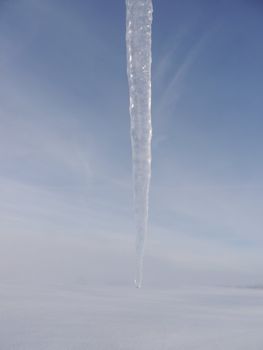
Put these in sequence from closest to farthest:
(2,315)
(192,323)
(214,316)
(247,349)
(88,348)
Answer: (88,348) < (247,349) < (2,315) < (192,323) < (214,316)

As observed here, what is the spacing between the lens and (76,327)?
13.8 meters

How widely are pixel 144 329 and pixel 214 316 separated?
767cm

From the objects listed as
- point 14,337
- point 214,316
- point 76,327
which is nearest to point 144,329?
point 76,327

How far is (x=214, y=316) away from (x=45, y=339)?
1173 cm

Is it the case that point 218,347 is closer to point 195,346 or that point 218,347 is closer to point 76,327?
point 195,346

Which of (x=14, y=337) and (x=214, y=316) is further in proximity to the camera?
(x=214, y=316)

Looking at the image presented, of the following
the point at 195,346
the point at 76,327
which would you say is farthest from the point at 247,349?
the point at 76,327

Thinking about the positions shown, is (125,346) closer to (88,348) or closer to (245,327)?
Result: (88,348)

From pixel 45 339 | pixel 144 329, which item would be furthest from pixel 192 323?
pixel 45 339

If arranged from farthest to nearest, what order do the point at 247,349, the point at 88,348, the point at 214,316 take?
the point at 214,316 → the point at 247,349 → the point at 88,348

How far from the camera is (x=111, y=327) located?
46.6 ft

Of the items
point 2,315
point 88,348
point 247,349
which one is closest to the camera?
point 88,348

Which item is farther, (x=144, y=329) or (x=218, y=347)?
(x=144, y=329)

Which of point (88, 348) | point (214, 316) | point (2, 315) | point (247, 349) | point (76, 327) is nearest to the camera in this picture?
point (88, 348)
